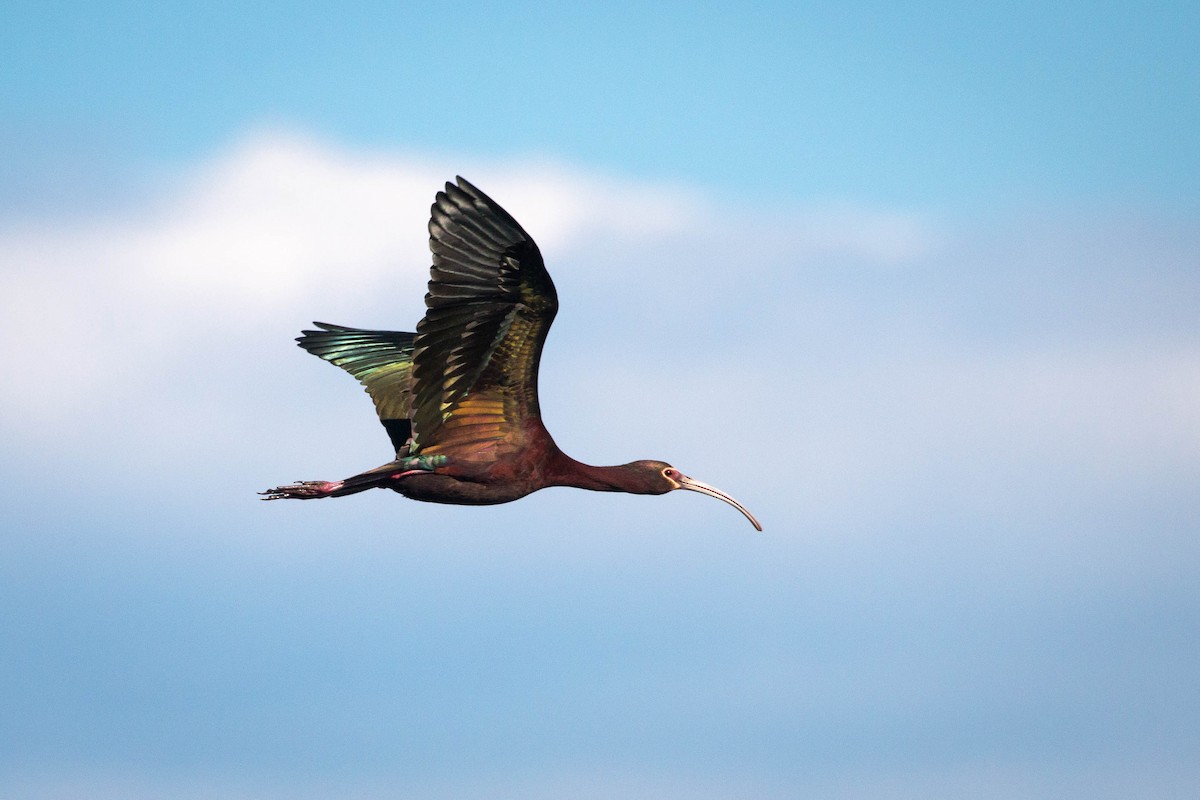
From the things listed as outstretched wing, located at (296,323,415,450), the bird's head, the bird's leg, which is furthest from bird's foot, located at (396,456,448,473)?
the bird's head

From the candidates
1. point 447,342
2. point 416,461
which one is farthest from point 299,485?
point 447,342

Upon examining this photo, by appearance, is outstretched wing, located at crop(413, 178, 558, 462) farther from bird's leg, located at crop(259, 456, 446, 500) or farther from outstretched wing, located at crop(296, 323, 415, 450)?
outstretched wing, located at crop(296, 323, 415, 450)

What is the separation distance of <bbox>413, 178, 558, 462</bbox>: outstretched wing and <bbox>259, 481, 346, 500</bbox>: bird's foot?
1.06m

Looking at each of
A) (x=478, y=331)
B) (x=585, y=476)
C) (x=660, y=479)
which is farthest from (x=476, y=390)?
(x=660, y=479)

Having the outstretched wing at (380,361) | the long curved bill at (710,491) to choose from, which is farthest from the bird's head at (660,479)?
the outstretched wing at (380,361)

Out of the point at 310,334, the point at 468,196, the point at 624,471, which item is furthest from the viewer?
the point at 310,334

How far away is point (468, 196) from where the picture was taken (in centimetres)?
1716

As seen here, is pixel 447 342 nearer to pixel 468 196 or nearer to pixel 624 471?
pixel 468 196

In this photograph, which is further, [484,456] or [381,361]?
[381,361]

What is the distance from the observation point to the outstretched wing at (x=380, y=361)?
20.7 m

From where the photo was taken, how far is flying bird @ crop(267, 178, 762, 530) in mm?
17422

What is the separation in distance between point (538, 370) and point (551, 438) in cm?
98

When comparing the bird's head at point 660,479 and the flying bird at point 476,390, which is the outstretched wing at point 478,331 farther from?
the bird's head at point 660,479

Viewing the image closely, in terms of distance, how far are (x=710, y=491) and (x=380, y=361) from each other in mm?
4298
